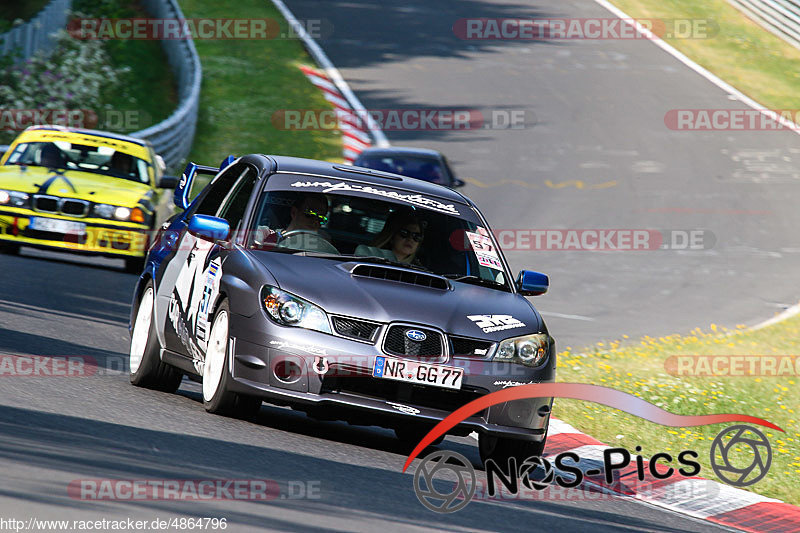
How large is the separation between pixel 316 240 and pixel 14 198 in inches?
342

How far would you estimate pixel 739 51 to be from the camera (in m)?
42.9

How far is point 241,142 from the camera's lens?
31.9 metres

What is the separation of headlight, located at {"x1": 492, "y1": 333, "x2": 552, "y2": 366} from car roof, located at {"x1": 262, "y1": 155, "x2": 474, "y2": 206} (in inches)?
60.8

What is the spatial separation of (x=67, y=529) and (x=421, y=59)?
114 ft

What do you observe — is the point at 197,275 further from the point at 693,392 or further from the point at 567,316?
the point at 567,316

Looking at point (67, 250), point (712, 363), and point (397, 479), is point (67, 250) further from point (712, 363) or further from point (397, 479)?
point (397, 479)

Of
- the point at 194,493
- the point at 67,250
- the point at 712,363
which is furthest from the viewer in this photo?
the point at 67,250

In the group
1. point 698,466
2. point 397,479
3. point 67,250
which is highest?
point 397,479

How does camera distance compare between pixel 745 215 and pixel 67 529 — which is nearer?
pixel 67 529

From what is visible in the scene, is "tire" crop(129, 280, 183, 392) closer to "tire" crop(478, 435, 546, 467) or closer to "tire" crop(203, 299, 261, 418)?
"tire" crop(203, 299, 261, 418)

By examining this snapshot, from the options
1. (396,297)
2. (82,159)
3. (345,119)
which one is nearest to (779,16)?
(345,119)

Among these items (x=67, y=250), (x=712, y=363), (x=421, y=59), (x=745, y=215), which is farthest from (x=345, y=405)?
(x=421, y=59)

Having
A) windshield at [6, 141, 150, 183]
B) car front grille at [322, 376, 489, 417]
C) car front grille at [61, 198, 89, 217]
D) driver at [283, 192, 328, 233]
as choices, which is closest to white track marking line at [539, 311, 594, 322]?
windshield at [6, 141, 150, 183]

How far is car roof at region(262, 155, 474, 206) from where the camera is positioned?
912 cm
